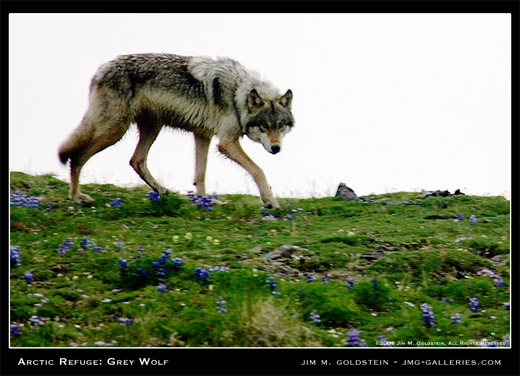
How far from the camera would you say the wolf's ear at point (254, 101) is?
11.3 m

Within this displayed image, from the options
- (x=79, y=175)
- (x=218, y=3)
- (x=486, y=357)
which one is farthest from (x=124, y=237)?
(x=486, y=357)

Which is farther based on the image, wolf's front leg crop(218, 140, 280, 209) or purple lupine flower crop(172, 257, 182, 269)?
wolf's front leg crop(218, 140, 280, 209)

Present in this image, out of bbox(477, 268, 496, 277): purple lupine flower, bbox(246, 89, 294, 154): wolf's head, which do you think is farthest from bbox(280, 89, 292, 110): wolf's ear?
bbox(477, 268, 496, 277): purple lupine flower

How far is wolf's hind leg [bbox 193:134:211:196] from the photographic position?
12000mm

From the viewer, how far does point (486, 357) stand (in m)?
5.98

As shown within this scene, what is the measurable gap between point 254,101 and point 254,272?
4.31 m

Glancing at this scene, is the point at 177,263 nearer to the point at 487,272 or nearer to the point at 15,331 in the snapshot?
the point at 15,331

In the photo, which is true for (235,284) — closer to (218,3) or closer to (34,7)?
(218,3)

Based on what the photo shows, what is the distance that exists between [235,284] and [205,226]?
8.77ft

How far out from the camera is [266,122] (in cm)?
1132

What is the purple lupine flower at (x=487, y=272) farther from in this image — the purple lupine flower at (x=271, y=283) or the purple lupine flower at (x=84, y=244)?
the purple lupine flower at (x=84, y=244)

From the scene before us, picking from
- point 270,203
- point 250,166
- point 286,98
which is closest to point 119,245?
point 270,203

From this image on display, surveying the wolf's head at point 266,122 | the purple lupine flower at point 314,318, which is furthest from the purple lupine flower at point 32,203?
the purple lupine flower at point 314,318

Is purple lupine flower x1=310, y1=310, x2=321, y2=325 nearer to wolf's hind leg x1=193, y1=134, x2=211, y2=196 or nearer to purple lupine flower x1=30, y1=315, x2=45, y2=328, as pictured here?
purple lupine flower x1=30, y1=315, x2=45, y2=328
